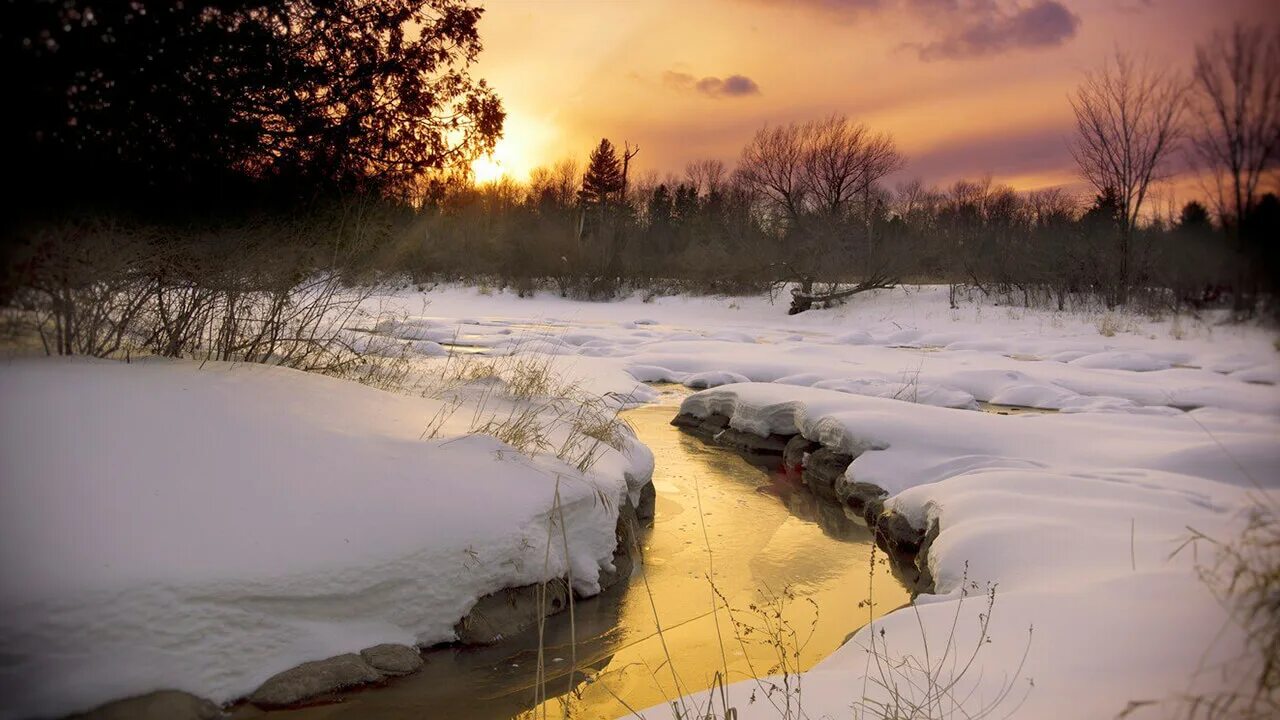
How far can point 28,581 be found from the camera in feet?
8.82

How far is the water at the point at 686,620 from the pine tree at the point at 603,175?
35.3 metres

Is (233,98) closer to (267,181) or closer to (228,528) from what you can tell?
(267,181)

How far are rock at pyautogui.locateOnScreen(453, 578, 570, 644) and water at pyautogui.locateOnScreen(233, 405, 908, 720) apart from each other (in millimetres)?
76

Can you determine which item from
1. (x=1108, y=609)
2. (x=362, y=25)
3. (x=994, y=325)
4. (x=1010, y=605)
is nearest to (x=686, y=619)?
(x=1010, y=605)

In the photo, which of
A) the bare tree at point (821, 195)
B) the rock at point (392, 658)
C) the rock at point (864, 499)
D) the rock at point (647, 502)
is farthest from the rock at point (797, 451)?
→ the bare tree at point (821, 195)

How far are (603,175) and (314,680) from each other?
39156mm

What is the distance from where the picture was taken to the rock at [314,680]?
10.1 feet

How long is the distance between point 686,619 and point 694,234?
98.6 feet

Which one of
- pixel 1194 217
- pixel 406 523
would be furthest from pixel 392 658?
pixel 1194 217

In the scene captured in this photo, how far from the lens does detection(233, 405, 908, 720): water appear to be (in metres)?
3.36

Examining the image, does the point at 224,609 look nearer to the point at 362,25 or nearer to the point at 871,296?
the point at 362,25

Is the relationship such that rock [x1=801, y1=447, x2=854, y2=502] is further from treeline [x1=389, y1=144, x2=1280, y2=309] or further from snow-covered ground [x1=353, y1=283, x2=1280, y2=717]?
treeline [x1=389, y1=144, x2=1280, y2=309]

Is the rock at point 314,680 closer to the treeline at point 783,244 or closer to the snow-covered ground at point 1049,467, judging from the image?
the snow-covered ground at point 1049,467

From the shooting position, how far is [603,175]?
40.6 metres
